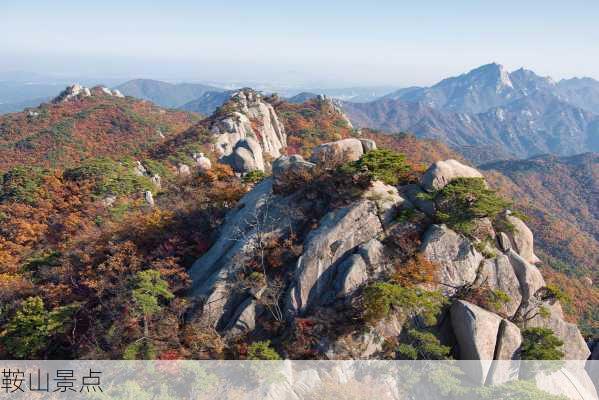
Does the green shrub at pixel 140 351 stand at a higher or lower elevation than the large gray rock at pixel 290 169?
lower

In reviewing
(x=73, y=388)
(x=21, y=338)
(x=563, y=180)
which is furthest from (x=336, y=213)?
(x=563, y=180)

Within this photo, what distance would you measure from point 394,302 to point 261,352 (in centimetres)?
541

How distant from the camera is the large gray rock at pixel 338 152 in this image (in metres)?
19.7

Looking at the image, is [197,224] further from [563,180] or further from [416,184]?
[563,180]

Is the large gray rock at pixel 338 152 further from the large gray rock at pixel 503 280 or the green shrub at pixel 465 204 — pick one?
the large gray rock at pixel 503 280

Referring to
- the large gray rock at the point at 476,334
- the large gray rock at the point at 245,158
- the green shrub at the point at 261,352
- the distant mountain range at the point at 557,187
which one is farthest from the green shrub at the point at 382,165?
the distant mountain range at the point at 557,187

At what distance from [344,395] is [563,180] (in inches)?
7318

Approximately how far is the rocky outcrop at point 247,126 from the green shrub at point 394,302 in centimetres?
2858

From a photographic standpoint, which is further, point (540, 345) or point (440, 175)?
point (440, 175)

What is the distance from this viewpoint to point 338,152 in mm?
20125

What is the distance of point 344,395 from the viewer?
1295 centimetres

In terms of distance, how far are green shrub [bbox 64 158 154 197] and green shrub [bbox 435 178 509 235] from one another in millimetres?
27934

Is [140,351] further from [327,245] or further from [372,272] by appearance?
[372,272]

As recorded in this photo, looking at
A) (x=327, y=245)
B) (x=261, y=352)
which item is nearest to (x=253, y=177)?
(x=327, y=245)
